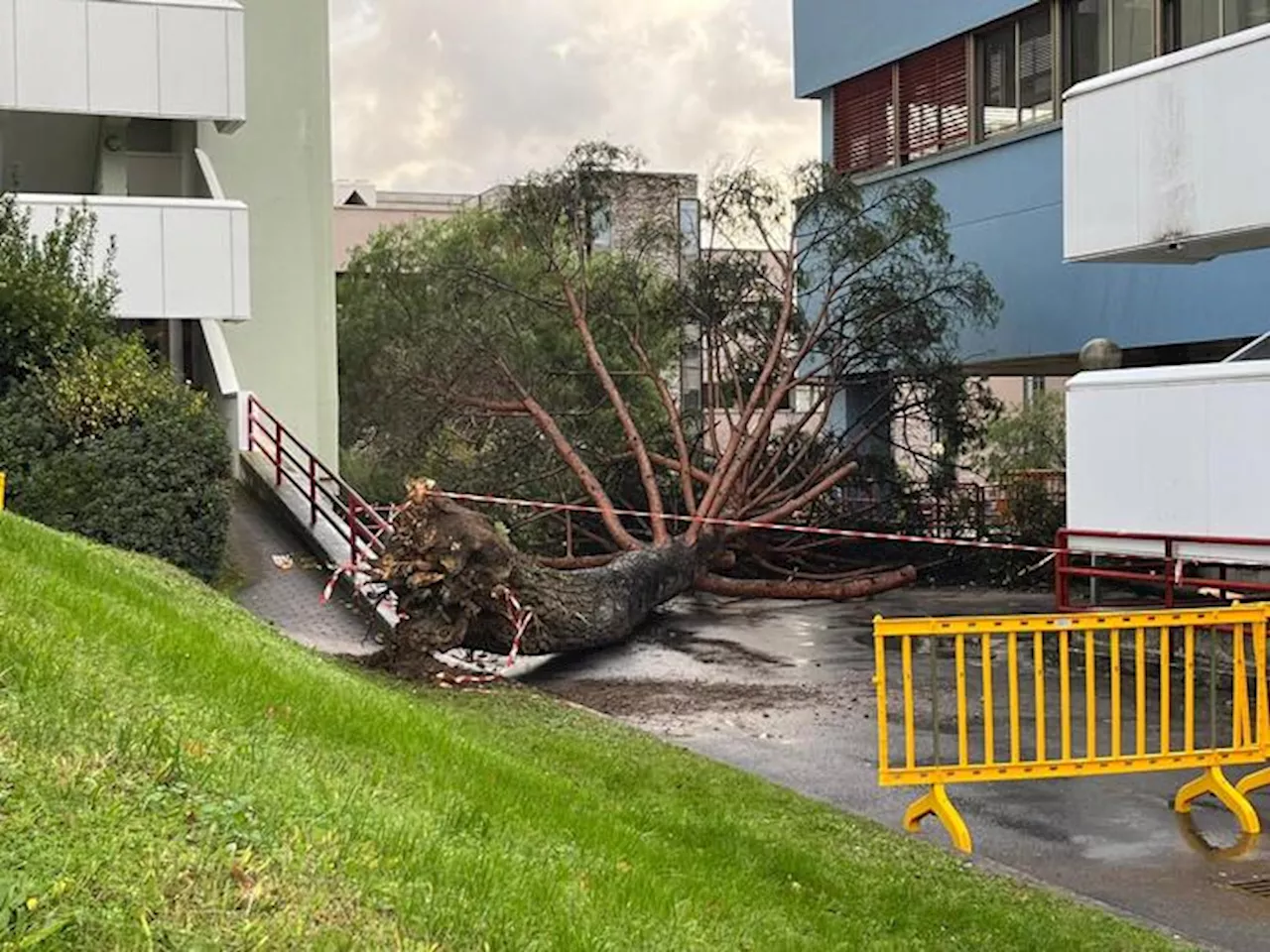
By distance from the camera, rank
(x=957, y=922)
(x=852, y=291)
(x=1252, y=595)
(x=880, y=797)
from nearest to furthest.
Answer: (x=957, y=922) < (x=880, y=797) < (x=1252, y=595) < (x=852, y=291)

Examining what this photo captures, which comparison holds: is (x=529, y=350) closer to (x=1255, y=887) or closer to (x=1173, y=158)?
(x=1173, y=158)

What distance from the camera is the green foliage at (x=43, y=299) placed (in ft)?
55.3

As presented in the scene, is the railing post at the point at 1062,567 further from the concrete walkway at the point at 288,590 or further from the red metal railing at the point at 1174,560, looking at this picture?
the concrete walkway at the point at 288,590

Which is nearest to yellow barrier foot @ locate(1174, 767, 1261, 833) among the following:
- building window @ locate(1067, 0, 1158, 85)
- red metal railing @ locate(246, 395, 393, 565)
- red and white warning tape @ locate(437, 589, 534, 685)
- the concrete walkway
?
red and white warning tape @ locate(437, 589, 534, 685)

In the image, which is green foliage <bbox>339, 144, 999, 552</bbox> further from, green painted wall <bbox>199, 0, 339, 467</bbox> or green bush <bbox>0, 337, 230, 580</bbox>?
green bush <bbox>0, 337, 230, 580</bbox>

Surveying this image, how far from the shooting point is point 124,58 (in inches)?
800

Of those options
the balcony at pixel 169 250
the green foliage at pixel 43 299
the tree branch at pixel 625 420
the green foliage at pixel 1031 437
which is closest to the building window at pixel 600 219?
the tree branch at pixel 625 420

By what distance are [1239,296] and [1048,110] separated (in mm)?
5540

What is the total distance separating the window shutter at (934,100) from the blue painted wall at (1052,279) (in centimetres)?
65

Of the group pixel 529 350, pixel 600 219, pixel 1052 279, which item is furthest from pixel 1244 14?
pixel 529 350

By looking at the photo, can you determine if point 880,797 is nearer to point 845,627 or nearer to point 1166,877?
point 1166,877

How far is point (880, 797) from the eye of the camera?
9859 mm

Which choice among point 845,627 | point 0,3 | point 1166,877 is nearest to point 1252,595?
point 845,627

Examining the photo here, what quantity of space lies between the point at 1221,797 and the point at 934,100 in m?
19.5
